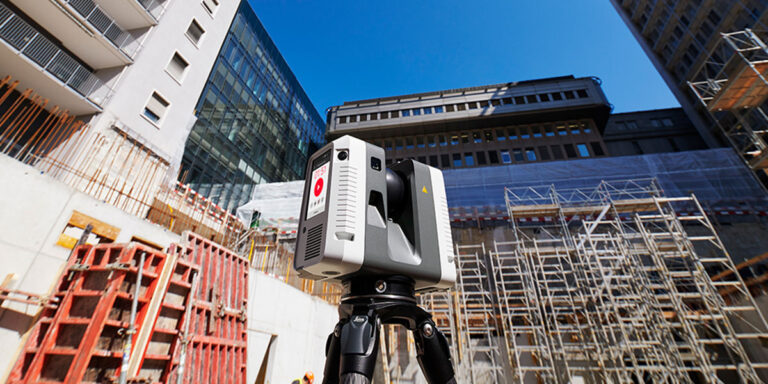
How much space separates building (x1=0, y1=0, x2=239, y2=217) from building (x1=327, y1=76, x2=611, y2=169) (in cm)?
1868

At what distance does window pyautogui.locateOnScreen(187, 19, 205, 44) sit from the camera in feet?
50.4

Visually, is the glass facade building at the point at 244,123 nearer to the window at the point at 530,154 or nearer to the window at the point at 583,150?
the window at the point at 530,154

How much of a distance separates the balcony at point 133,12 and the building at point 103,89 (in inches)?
1.6

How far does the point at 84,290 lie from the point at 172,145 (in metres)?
11.0

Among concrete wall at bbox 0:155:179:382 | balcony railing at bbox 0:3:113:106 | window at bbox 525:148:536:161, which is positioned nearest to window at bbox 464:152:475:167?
window at bbox 525:148:536:161

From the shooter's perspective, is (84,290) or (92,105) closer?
(84,290)

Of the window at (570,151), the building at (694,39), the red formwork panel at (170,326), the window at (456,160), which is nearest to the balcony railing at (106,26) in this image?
the red formwork panel at (170,326)

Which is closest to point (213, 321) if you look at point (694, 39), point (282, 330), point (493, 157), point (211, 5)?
point (282, 330)

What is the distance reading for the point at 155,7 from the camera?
13742mm

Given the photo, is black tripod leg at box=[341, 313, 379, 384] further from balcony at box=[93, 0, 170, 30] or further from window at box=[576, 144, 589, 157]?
window at box=[576, 144, 589, 157]

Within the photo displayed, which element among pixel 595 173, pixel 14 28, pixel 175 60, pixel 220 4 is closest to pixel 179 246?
pixel 14 28

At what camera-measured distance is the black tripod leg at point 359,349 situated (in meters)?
0.98

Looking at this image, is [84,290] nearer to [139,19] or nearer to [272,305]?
[272,305]

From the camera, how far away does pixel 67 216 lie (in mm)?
5512
